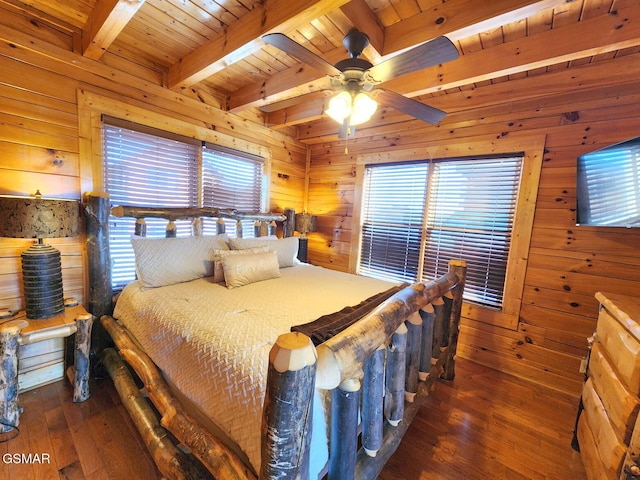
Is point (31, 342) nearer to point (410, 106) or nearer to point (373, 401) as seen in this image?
point (373, 401)

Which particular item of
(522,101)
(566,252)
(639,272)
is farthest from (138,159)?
(639,272)

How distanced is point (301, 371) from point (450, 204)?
268cm

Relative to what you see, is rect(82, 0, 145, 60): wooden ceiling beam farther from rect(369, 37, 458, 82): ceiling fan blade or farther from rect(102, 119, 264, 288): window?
rect(369, 37, 458, 82): ceiling fan blade

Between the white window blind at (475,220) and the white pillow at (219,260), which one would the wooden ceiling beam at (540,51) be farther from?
the white pillow at (219,260)

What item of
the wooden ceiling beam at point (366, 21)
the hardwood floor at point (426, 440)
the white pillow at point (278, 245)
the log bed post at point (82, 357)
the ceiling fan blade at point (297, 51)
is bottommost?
the hardwood floor at point (426, 440)

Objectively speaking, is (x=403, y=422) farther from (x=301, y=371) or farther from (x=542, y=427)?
(x=542, y=427)

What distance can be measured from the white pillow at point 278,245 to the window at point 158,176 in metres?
0.58

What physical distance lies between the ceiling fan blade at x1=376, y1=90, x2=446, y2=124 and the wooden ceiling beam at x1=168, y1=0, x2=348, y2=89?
51 centimetres

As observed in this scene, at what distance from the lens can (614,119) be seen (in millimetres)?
1982

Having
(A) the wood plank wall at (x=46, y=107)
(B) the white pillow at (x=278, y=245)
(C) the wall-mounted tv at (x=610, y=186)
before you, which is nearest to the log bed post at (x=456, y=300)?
(C) the wall-mounted tv at (x=610, y=186)

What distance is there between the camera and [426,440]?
165 cm

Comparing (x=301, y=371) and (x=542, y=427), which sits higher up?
(x=301, y=371)

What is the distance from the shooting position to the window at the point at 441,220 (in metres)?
2.50

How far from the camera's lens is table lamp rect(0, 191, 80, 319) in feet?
4.90
